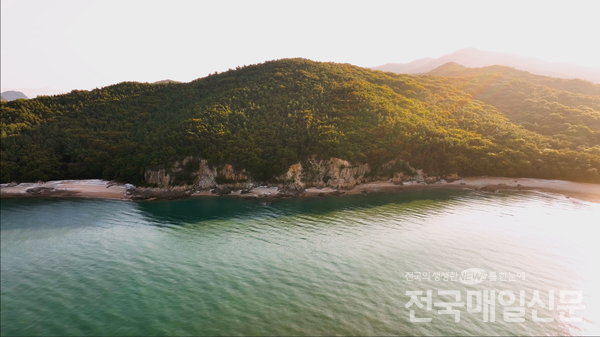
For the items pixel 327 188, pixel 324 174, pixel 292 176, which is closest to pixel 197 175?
pixel 292 176

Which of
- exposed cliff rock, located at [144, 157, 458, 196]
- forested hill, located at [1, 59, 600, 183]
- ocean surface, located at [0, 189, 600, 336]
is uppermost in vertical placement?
forested hill, located at [1, 59, 600, 183]

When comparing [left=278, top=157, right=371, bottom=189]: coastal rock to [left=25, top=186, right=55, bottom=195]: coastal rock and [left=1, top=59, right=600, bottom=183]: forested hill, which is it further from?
[left=25, top=186, right=55, bottom=195]: coastal rock

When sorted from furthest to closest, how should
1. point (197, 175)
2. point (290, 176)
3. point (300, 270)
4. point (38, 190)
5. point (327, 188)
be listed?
point (290, 176)
point (197, 175)
point (327, 188)
point (38, 190)
point (300, 270)

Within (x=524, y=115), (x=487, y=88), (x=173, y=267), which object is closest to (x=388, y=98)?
(x=524, y=115)

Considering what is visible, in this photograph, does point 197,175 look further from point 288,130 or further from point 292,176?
point 288,130

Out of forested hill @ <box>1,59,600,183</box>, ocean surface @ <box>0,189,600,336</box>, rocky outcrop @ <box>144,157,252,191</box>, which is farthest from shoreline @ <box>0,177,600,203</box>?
ocean surface @ <box>0,189,600,336</box>
